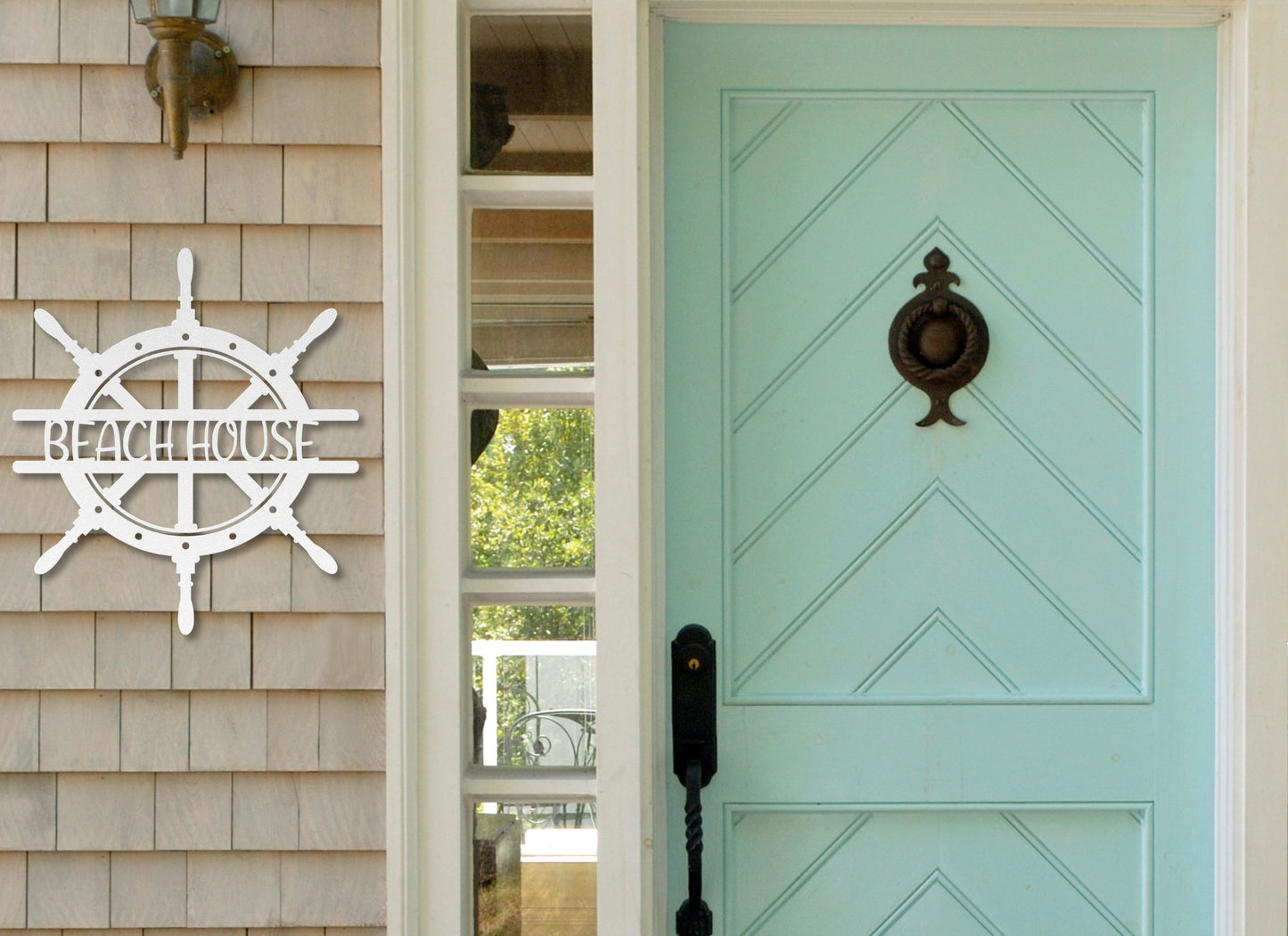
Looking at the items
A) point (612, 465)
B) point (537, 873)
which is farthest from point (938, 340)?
point (537, 873)

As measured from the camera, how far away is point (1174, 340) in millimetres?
1974

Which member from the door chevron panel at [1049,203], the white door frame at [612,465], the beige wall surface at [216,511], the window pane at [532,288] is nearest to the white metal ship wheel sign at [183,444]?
the beige wall surface at [216,511]

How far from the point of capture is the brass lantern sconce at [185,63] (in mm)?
1728

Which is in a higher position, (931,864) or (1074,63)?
(1074,63)

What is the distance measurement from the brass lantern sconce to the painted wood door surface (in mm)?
736

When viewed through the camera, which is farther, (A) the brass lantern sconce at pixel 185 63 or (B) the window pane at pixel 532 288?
(B) the window pane at pixel 532 288

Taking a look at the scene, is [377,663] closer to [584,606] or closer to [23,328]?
[584,606]

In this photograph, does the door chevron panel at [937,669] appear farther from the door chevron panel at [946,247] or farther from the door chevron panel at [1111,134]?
the door chevron panel at [1111,134]

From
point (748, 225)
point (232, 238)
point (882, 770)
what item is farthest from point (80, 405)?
point (882, 770)

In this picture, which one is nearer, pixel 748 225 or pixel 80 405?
pixel 80 405

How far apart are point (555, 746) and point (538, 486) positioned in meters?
0.44

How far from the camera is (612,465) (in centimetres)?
185

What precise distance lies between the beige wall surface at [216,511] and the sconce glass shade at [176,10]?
125 millimetres

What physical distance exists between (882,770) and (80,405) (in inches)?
58.2
